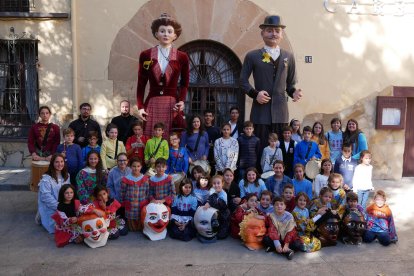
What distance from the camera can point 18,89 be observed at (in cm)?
711

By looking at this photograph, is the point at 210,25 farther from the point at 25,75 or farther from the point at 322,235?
the point at 322,235

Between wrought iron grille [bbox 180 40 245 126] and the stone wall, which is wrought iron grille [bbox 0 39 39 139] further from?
Result: the stone wall

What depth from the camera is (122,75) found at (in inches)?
265

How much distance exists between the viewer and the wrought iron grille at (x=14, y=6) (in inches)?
273

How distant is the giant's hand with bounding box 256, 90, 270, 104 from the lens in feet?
15.4

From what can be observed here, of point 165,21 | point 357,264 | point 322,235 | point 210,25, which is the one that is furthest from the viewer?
point 210,25

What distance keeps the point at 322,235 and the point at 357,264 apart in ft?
1.60

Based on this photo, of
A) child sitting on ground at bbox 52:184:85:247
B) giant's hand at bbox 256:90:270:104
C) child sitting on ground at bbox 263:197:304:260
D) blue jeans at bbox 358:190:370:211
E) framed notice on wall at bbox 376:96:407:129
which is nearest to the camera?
child sitting on ground at bbox 263:197:304:260

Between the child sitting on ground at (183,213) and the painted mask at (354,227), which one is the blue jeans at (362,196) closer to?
the painted mask at (354,227)

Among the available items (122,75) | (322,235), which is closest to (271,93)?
(322,235)

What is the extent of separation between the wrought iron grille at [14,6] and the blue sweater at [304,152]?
16.2 feet

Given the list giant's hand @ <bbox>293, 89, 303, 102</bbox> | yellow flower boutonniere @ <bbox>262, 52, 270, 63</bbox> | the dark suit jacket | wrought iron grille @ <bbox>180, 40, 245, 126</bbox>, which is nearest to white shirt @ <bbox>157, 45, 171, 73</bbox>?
the dark suit jacket

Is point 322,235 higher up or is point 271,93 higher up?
point 271,93

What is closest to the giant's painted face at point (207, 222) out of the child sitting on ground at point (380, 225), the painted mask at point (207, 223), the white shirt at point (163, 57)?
the painted mask at point (207, 223)
